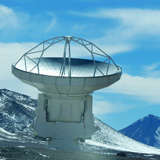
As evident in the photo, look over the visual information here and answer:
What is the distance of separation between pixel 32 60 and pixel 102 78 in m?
8.44

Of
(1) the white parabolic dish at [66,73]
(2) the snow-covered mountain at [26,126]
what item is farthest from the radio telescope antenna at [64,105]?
(2) the snow-covered mountain at [26,126]

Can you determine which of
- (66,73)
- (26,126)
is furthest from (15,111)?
(66,73)

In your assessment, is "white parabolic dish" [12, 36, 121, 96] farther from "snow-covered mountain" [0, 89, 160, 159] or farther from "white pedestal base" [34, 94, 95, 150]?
"snow-covered mountain" [0, 89, 160, 159]

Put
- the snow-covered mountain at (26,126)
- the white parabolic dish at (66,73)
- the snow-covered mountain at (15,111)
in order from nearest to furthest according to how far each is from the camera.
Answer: the white parabolic dish at (66,73)
the snow-covered mountain at (26,126)
the snow-covered mountain at (15,111)

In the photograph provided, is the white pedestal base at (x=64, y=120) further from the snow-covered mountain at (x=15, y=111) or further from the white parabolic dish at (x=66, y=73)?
the snow-covered mountain at (x=15, y=111)

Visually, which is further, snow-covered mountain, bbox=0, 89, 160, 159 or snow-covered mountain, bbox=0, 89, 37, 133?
snow-covered mountain, bbox=0, 89, 37, 133

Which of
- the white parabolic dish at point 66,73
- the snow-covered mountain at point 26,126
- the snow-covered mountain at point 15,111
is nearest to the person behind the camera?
the white parabolic dish at point 66,73

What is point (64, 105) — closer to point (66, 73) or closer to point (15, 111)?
point (66, 73)

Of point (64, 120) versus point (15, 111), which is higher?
point (15, 111)

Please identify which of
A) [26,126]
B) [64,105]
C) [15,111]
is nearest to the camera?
[64,105]

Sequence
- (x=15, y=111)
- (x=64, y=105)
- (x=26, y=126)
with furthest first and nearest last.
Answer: (x=15, y=111)
(x=26, y=126)
(x=64, y=105)

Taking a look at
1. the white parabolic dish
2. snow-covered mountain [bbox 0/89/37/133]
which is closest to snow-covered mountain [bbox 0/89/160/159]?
snow-covered mountain [bbox 0/89/37/133]

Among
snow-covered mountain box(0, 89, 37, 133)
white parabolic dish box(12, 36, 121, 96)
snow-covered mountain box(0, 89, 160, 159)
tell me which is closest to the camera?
white parabolic dish box(12, 36, 121, 96)

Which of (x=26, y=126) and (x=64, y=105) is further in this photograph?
(x=26, y=126)
